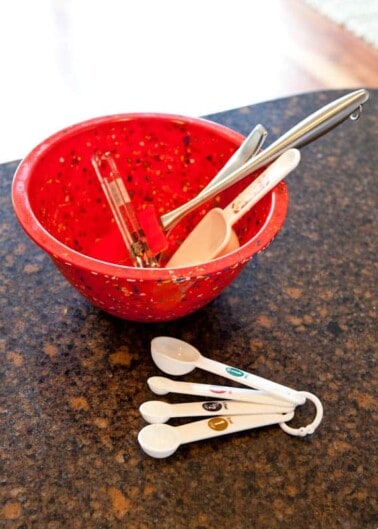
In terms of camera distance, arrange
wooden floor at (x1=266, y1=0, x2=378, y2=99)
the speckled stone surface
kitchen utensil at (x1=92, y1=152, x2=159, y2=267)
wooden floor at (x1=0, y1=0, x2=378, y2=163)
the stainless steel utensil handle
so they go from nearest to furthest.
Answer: the speckled stone surface, the stainless steel utensil handle, kitchen utensil at (x1=92, y1=152, x2=159, y2=267), wooden floor at (x1=0, y1=0, x2=378, y2=163), wooden floor at (x1=266, y1=0, x2=378, y2=99)

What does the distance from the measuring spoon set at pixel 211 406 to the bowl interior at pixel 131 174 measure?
0.16 metres

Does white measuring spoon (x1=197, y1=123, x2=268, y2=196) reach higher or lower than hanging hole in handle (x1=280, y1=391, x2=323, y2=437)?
higher

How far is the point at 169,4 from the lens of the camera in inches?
80.0

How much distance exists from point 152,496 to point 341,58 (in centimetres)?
170

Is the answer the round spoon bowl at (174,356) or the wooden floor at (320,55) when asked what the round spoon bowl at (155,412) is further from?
the wooden floor at (320,55)

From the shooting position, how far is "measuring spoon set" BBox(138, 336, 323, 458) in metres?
0.52

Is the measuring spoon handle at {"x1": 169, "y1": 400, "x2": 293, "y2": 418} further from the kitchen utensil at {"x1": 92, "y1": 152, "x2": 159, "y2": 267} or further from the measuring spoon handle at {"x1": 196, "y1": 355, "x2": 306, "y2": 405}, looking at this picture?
the kitchen utensil at {"x1": 92, "y1": 152, "x2": 159, "y2": 267}

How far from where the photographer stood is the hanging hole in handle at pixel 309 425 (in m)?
0.54

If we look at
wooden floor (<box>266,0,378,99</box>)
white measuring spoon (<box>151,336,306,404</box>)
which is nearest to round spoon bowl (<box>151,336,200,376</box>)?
white measuring spoon (<box>151,336,306,404</box>)

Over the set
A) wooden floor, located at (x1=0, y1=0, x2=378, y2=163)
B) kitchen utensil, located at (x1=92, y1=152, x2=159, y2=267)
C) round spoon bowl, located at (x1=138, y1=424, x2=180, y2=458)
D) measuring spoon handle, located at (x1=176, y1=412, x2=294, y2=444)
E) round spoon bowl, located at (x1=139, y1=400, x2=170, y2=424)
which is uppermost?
kitchen utensil, located at (x1=92, y1=152, x2=159, y2=267)

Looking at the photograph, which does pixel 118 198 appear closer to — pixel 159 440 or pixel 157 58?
pixel 159 440

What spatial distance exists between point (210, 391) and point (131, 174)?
0.31 metres

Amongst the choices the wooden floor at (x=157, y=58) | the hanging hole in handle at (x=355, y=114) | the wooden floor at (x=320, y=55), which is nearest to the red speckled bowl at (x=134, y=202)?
the hanging hole in handle at (x=355, y=114)

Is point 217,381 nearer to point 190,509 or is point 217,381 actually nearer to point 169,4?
point 190,509
